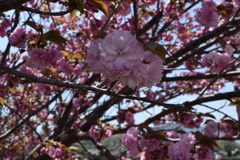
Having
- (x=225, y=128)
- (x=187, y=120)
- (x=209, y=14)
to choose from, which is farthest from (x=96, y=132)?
(x=209, y=14)

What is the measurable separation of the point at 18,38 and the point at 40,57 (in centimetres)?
18

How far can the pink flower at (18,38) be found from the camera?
1.40 metres

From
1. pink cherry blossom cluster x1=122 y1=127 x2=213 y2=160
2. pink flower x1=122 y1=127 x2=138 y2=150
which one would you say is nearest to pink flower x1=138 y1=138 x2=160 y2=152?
pink cherry blossom cluster x1=122 y1=127 x2=213 y2=160

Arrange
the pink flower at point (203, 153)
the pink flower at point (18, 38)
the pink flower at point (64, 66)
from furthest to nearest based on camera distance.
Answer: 1. the pink flower at point (64, 66)
2. the pink flower at point (203, 153)
3. the pink flower at point (18, 38)

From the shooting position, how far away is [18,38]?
4.66 ft

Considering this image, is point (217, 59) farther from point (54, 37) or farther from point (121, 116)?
point (54, 37)

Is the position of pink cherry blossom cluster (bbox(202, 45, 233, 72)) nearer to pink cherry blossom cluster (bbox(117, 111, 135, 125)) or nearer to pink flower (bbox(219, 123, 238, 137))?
pink flower (bbox(219, 123, 238, 137))

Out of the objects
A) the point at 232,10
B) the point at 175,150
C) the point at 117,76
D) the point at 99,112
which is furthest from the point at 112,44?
the point at 232,10

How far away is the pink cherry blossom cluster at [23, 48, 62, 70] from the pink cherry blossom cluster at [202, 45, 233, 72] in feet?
5.87

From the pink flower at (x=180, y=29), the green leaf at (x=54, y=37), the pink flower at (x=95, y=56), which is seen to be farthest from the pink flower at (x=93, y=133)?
the pink flower at (x=180, y=29)

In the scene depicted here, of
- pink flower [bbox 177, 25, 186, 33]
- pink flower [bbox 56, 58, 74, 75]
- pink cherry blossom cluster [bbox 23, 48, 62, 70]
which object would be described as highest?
pink flower [bbox 177, 25, 186, 33]

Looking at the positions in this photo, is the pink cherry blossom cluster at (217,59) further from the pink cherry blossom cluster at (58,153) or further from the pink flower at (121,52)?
the pink flower at (121,52)

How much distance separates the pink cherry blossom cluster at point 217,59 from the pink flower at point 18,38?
198 centimetres

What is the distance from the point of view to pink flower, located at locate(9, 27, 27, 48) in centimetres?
140
